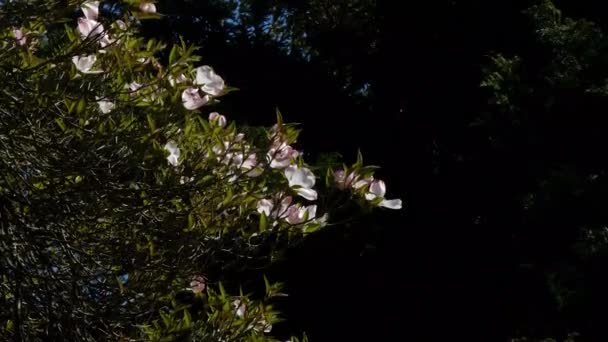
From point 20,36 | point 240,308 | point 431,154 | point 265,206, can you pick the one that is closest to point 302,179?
point 265,206

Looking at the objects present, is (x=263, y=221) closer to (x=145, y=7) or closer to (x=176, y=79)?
(x=176, y=79)

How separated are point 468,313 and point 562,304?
1.29 metres

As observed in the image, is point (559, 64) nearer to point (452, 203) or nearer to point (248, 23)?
point (452, 203)

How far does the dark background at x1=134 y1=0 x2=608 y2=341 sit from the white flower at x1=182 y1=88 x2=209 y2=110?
2.87 m

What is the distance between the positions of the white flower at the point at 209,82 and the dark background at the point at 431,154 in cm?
283

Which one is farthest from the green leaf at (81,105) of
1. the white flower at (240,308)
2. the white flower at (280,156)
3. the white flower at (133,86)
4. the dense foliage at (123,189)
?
the white flower at (240,308)

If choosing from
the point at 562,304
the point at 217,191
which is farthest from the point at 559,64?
the point at 217,191

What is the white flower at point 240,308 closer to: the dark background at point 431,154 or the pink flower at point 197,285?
the pink flower at point 197,285

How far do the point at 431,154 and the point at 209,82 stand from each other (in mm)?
4175

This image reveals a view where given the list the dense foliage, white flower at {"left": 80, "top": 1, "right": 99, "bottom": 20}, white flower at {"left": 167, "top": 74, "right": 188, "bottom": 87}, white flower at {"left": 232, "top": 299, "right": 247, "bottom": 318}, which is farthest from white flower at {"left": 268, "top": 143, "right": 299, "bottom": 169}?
white flower at {"left": 80, "top": 1, "right": 99, "bottom": 20}

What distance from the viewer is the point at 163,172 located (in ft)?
7.59

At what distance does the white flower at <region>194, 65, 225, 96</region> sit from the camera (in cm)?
233

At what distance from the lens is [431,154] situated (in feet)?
20.8

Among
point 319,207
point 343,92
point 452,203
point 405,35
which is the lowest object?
point 452,203
